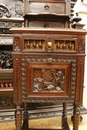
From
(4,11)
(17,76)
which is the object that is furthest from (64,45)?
(4,11)

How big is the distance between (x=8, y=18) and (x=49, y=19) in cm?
36

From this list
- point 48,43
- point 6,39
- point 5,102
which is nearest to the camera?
point 48,43

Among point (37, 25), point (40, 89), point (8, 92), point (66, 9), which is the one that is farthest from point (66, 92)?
point (66, 9)

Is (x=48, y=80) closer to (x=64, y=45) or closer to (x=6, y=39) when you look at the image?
(x=64, y=45)

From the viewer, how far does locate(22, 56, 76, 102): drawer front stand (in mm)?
948

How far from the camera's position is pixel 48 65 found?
95 centimetres

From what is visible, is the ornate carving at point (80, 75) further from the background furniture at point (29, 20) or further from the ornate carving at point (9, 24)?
the ornate carving at point (9, 24)

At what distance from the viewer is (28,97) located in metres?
0.98

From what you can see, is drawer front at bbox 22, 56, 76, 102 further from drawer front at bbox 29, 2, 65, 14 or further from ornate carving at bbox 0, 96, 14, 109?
drawer front at bbox 29, 2, 65, 14

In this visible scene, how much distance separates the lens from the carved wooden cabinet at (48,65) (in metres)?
0.93

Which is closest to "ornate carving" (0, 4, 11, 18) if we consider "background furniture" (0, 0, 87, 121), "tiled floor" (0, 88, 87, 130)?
"background furniture" (0, 0, 87, 121)

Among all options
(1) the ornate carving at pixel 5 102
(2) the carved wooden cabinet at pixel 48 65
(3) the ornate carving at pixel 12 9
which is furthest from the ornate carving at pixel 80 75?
(3) the ornate carving at pixel 12 9

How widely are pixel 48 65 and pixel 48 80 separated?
0.31 ft

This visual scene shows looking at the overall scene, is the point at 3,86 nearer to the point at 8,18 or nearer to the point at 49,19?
the point at 8,18
